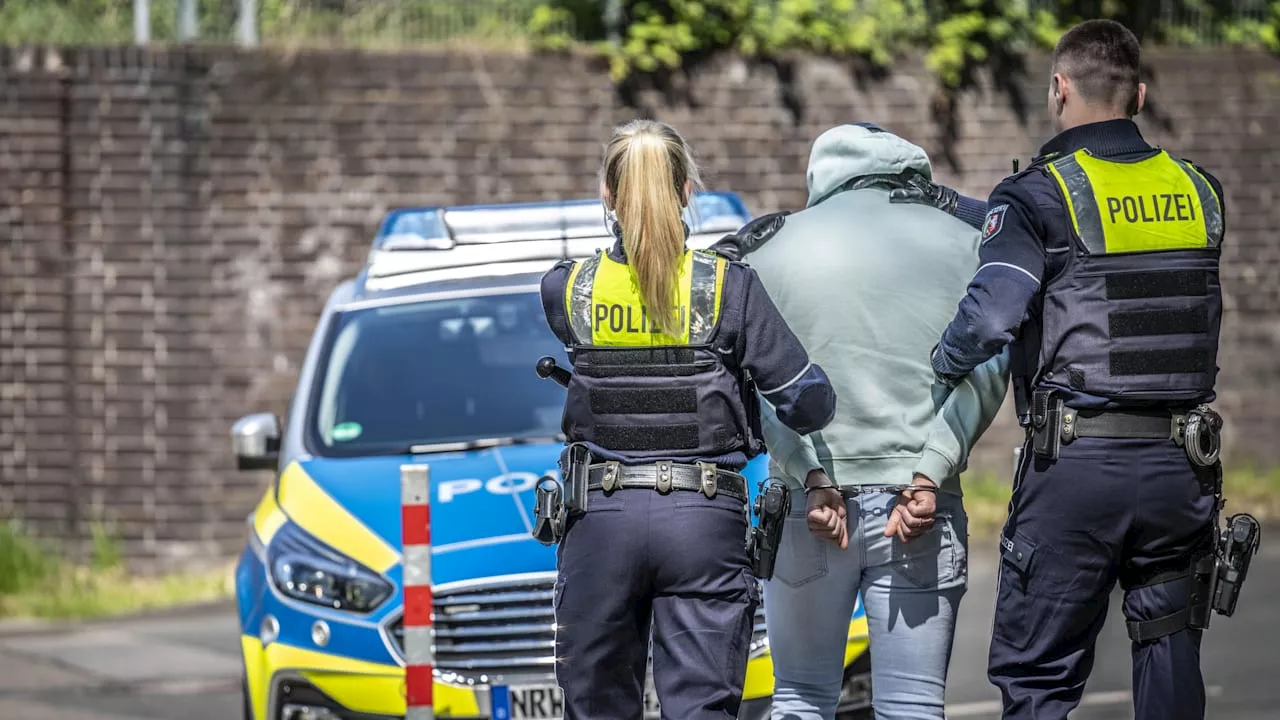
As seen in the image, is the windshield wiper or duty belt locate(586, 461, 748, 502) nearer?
duty belt locate(586, 461, 748, 502)

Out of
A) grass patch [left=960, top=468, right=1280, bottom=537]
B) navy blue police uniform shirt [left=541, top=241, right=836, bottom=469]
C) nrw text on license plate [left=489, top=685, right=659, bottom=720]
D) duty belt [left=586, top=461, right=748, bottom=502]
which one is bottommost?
grass patch [left=960, top=468, right=1280, bottom=537]

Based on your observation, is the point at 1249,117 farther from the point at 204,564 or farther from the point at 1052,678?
the point at 1052,678

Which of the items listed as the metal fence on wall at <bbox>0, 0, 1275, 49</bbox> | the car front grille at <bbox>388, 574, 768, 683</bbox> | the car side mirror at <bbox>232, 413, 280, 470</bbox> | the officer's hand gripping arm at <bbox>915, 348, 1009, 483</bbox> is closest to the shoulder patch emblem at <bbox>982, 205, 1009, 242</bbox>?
the officer's hand gripping arm at <bbox>915, 348, 1009, 483</bbox>

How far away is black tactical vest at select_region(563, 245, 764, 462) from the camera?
3879mm

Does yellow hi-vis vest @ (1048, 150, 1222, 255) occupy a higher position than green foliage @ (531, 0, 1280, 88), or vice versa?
green foliage @ (531, 0, 1280, 88)

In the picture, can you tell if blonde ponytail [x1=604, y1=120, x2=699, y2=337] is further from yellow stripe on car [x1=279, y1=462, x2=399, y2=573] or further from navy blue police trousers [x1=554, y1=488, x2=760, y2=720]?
yellow stripe on car [x1=279, y1=462, x2=399, y2=573]

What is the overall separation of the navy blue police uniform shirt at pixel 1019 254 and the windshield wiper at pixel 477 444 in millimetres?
2046

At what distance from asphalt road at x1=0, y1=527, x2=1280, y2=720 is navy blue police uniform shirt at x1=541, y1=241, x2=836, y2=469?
317 cm

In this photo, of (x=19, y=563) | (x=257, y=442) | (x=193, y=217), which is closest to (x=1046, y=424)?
(x=257, y=442)

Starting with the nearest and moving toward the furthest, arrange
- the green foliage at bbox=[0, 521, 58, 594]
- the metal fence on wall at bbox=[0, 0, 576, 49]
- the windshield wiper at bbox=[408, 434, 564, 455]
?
the windshield wiper at bbox=[408, 434, 564, 455] < the green foliage at bbox=[0, 521, 58, 594] < the metal fence on wall at bbox=[0, 0, 576, 49]

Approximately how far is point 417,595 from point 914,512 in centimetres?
158

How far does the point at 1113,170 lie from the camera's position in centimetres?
409

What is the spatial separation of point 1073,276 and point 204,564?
7724 millimetres

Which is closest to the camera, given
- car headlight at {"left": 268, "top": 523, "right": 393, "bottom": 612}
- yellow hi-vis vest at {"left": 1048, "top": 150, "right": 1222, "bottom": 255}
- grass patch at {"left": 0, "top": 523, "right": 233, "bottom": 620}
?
yellow hi-vis vest at {"left": 1048, "top": 150, "right": 1222, "bottom": 255}
